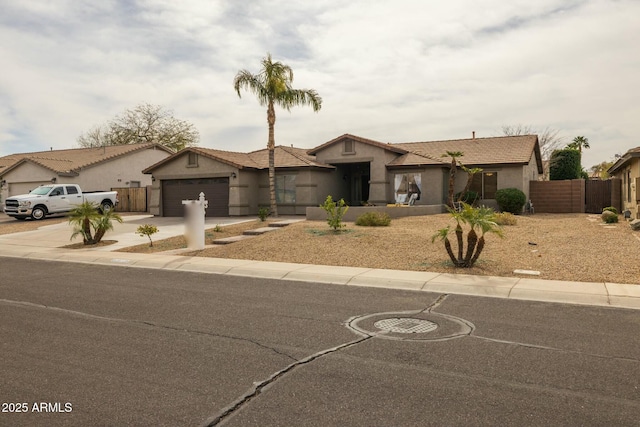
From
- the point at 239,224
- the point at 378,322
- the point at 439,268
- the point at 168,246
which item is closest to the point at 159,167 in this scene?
the point at 239,224

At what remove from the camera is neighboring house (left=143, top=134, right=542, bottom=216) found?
27.5m

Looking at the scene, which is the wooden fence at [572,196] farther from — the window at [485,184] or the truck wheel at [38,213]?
the truck wheel at [38,213]

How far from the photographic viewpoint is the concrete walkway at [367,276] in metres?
9.02

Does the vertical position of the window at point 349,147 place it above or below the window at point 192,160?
above

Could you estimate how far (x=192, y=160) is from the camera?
98.8ft

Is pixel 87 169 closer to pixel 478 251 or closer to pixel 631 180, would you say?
pixel 478 251

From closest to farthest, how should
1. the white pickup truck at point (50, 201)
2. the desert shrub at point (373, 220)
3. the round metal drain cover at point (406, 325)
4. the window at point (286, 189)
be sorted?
the round metal drain cover at point (406, 325) < the desert shrub at point (373, 220) < the window at point (286, 189) < the white pickup truck at point (50, 201)

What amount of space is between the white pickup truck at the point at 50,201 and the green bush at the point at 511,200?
21.4 metres

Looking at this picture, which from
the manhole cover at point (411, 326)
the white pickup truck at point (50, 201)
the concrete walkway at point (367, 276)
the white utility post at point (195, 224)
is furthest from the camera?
the white pickup truck at point (50, 201)

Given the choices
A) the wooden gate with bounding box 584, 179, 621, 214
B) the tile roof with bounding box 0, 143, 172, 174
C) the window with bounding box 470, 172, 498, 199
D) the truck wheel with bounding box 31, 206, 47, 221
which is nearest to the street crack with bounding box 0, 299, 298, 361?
the truck wheel with bounding box 31, 206, 47, 221

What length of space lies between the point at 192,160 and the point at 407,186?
499 inches

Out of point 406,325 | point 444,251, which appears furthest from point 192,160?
point 406,325

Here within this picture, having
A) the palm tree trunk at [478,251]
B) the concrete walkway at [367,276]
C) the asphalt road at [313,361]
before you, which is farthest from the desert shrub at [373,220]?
the asphalt road at [313,361]

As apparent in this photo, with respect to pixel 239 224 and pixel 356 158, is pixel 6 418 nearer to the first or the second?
pixel 239 224
